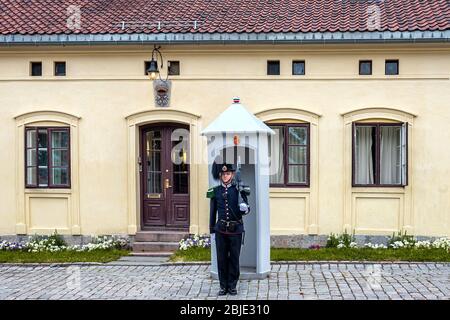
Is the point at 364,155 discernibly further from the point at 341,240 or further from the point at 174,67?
the point at 174,67

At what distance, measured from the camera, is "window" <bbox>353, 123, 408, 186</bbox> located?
44.3 feet

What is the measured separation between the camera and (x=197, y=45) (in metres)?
13.5

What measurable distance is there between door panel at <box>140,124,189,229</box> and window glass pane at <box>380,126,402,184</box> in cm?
447

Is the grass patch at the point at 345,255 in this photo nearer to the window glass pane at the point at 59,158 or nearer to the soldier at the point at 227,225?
the soldier at the point at 227,225

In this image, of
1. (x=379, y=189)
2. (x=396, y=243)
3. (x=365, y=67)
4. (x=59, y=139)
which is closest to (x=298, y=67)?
(x=365, y=67)

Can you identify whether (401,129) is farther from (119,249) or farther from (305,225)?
(119,249)

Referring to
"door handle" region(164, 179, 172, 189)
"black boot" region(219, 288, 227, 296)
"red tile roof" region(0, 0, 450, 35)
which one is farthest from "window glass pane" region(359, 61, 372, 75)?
"black boot" region(219, 288, 227, 296)

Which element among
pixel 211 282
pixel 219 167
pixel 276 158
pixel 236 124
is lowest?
pixel 211 282

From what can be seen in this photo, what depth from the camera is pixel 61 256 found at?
12.8 m

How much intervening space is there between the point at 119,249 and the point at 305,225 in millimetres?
4293

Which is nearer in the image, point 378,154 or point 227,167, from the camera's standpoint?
point 227,167

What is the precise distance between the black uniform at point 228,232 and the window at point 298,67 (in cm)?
488

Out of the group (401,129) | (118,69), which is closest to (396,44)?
(401,129)

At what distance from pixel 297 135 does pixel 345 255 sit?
299 cm
